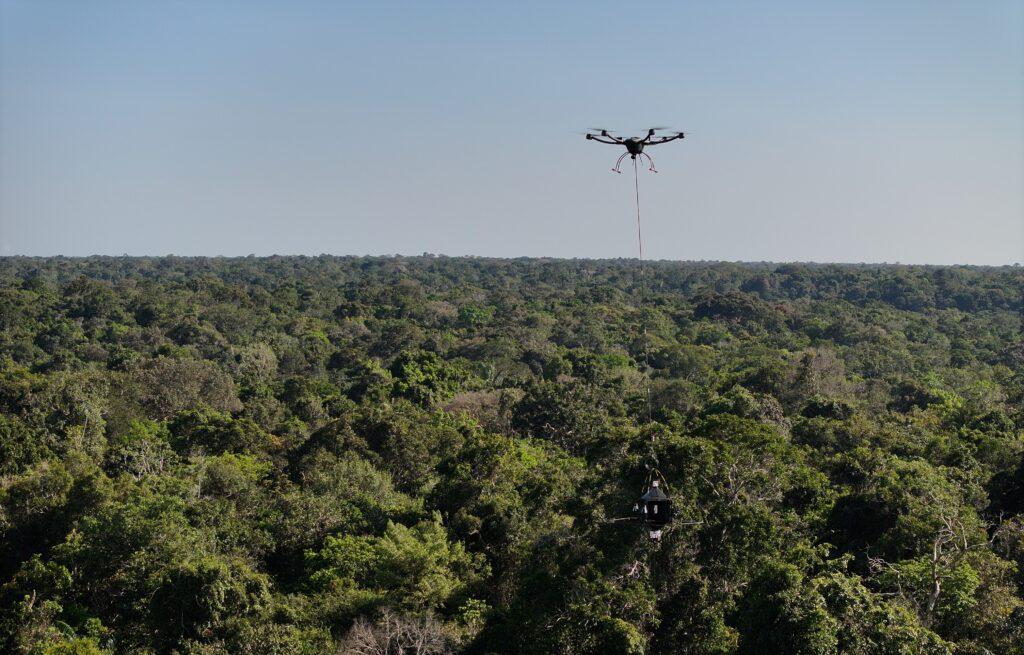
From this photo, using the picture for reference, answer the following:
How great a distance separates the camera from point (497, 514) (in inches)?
942

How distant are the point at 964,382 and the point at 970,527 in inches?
1500

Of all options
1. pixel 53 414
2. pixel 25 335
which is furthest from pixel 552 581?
pixel 25 335

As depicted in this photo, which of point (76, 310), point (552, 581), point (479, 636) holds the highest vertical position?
Result: point (76, 310)

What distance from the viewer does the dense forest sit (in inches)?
687

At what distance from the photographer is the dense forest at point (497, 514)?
17453 millimetres

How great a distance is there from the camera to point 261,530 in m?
23.7

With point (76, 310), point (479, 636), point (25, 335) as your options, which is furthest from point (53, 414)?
point (76, 310)

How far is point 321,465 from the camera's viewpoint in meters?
30.1

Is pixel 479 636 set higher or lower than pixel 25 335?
lower

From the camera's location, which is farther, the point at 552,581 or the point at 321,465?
the point at 321,465

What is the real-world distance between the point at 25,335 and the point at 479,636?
5699cm

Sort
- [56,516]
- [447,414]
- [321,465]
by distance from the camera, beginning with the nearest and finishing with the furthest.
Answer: [56,516], [321,465], [447,414]

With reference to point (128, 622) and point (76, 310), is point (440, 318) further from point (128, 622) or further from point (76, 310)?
point (128, 622)

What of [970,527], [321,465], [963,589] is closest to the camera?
[963,589]
